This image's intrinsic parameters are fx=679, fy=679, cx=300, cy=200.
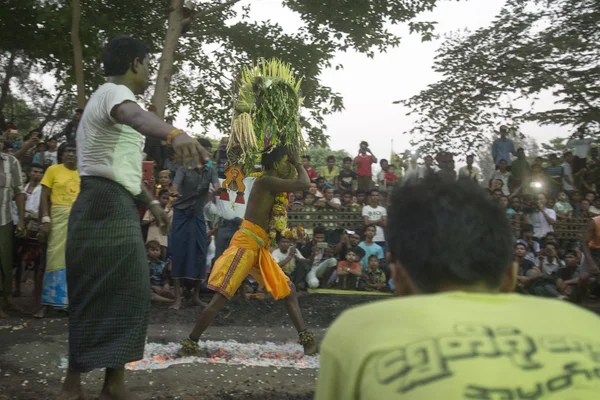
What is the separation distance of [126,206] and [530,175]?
12.8m

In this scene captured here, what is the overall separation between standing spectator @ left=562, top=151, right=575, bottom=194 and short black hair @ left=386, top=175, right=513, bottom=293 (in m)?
14.6

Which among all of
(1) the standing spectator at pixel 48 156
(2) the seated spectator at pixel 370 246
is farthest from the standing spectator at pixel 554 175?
(1) the standing spectator at pixel 48 156

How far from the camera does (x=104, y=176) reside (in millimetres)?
3752

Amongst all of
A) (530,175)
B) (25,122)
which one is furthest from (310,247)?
(25,122)

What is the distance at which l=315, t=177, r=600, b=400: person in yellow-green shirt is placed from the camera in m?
1.32

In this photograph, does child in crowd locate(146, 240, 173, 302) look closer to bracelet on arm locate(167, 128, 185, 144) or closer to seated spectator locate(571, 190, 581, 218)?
bracelet on arm locate(167, 128, 185, 144)

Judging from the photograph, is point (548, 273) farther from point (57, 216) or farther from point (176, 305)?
point (57, 216)

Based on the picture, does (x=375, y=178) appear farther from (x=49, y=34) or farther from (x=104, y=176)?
(x=104, y=176)

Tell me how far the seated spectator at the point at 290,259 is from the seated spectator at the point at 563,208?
6.16m

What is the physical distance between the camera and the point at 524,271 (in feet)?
37.4

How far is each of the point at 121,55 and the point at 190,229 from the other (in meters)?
4.82

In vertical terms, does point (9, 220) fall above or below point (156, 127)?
below

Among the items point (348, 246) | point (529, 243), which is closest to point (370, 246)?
point (348, 246)

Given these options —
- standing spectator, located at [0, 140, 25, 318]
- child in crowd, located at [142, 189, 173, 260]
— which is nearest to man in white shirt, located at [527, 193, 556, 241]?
child in crowd, located at [142, 189, 173, 260]
